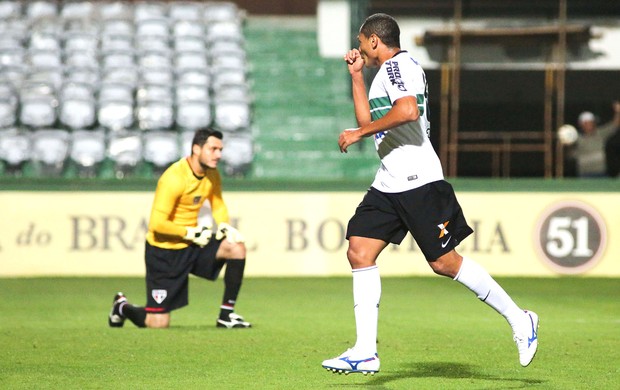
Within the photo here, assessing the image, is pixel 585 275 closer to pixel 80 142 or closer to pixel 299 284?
pixel 299 284

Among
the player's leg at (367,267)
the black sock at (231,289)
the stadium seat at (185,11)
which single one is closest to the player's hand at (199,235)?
the black sock at (231,289)

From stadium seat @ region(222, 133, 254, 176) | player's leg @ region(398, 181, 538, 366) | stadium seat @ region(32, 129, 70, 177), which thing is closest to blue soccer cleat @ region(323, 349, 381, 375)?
Answer: player's leg @ region(398, 181, 538, 366)

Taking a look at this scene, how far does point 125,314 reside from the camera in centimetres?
1013

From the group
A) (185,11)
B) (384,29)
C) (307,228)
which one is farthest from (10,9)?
(384,29)

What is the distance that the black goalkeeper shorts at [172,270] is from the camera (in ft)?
33.4

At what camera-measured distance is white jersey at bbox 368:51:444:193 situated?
6.90m

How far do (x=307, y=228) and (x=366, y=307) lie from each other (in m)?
8.61

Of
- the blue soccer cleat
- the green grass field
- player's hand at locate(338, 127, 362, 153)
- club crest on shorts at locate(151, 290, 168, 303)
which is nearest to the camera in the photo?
player's hand at locate(338, 127, 362, 153)

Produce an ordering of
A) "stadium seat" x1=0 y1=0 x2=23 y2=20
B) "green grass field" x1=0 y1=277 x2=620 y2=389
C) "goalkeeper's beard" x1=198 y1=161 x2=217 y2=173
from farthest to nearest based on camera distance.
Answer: "stadium seat" x1=0 y1=0 x2=23 y2=20 < "goalkeeper's beard" x1=198 y1=161 x2=217 y2=173 < "green grass field" x1=0 y1=277 x2=620 y2=389

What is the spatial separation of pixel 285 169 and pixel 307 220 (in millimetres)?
2538

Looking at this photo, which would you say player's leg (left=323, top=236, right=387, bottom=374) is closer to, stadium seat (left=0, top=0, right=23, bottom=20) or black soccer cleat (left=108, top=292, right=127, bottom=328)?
black soccer cleat (left=108, top=292, right=127, bottom=328)

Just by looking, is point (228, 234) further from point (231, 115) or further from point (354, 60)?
point (231, 115)

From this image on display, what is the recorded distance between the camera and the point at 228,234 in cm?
1032

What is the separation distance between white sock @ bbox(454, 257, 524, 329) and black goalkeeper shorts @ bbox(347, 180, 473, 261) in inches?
6.4
